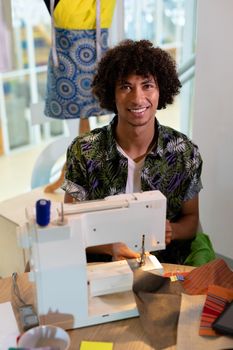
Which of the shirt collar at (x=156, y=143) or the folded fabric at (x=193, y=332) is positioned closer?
the folded fabric at (x=193, y=332)

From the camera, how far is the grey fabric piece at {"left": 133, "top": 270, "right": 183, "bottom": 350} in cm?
110

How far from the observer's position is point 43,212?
1.04 m

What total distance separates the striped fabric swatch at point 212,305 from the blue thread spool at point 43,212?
Result: 0.45 m

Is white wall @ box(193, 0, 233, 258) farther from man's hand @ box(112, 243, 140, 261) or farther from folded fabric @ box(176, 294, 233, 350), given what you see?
folded fabric @ box(176, 294, 233, 350)

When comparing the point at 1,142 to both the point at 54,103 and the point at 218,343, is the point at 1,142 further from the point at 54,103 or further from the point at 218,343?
the point at 218,343

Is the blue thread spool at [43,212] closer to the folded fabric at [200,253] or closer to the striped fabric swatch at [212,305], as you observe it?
the striped fabric swatch at [212,305]

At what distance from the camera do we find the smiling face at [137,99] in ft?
5.14

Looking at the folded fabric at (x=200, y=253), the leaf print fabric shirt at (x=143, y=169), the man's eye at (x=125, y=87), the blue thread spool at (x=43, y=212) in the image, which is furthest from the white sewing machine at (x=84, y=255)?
the man's eye at (x=125, y=87)

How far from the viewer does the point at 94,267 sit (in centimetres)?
124

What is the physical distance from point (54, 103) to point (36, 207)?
3.97ft

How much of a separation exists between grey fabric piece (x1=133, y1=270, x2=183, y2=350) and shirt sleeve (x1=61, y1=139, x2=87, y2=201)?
0.51m

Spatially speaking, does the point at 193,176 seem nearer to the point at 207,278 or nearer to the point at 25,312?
Answer: the point at 207,278

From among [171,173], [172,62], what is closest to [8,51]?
[172,62]

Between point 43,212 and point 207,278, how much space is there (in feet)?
1.74
